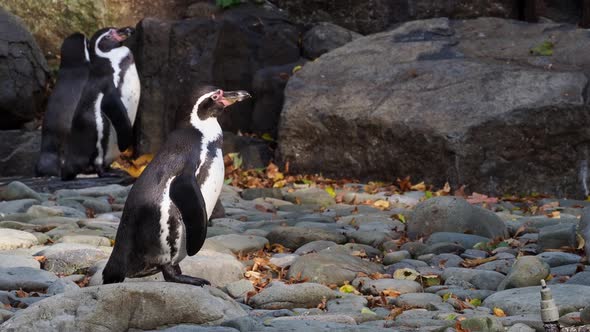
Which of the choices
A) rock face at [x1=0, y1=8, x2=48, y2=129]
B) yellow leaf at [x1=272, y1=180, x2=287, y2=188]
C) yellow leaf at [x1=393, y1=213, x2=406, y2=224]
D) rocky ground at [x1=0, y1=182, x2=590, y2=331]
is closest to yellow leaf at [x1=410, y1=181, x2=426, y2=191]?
rocky ground at [x1=0, y1=182, x2=590, y2=331]

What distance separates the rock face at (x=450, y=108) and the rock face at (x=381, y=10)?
109 cm

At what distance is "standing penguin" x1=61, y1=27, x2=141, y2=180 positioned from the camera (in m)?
10.2

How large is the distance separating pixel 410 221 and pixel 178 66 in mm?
4783

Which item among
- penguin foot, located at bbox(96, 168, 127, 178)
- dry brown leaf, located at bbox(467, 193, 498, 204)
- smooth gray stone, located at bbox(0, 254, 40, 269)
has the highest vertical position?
smooth gray stone, located at bbox(0, 254, 40, 269)

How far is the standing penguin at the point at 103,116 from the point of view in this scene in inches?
403

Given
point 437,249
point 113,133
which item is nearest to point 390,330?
point 437,249

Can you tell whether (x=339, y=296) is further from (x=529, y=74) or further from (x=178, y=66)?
(x=178, y=66)

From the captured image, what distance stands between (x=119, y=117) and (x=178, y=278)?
5091 mm

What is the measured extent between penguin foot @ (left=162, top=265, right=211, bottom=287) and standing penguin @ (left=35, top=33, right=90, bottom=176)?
569 cm

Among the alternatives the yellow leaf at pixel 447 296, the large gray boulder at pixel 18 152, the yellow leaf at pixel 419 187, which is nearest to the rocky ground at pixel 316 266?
the yellow leaf at pixel 447 296

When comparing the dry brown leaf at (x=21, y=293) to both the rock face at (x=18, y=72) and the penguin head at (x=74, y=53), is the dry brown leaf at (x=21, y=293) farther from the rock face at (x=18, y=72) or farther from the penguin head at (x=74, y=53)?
the rock face at (x=18, y=72)

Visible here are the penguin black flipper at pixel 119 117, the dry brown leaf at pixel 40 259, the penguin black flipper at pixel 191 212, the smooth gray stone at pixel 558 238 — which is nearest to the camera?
the penguin black flipper at pixel 191 212

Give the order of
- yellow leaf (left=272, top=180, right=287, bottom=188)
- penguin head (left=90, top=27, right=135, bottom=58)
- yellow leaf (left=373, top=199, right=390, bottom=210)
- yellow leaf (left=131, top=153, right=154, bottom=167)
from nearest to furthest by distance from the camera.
Answer: yellow leaf (left=373, top=199, right=390, bottom=210), yellow leaf (left=272, top=180, right=287, bottom=188), penguin head (left=90, top=27, right=135, bottom=58), yellow leaf (left=131, top=153, right=154, bottom=167)

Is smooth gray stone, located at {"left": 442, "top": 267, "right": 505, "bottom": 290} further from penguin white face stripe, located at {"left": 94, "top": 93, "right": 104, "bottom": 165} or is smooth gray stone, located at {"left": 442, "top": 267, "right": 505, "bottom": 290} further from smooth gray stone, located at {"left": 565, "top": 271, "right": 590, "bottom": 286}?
penguin white face stripe, located at {"left": 94, "top": 93, "right": 104, "bottom": 165}
